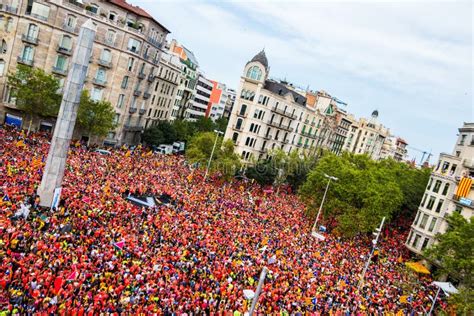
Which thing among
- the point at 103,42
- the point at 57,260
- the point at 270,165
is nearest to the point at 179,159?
the point at 270,165

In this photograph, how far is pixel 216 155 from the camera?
5172 cm

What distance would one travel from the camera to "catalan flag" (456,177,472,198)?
40906 mm

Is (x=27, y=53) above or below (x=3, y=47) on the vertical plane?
above

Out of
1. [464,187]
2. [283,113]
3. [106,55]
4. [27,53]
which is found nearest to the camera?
[464,187]

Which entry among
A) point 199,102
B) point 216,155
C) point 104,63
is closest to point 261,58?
point 216,155

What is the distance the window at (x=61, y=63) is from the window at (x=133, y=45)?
856cm

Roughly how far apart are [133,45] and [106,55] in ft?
13.3

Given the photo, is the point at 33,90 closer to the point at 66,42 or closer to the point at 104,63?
the point at 66,42

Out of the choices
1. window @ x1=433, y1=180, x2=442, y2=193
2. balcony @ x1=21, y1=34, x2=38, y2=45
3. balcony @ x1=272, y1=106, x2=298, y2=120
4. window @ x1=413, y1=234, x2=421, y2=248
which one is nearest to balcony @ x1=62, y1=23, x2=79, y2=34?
balcony @ x1=21, y1=34, x2=38, y2=45

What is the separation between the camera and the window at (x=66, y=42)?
4991 cm

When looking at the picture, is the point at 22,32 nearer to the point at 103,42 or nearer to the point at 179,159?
the point at 103,42

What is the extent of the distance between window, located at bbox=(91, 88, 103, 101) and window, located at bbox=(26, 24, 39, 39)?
9460 mm

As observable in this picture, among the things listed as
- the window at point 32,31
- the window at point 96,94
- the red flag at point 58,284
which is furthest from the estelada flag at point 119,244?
the window at point 32,31

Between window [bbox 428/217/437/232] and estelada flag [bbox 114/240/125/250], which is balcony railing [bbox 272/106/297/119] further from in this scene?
estelada flag [bbox 114/240/125/250]
